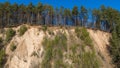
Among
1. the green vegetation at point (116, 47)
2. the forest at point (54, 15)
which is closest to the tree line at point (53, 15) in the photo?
the forest at point (54, 15)

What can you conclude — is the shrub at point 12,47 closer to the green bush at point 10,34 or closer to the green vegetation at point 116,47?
the green bush at point 10,34

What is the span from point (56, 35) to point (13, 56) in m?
9.32

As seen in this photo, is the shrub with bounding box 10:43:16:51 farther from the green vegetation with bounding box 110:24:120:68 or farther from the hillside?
the green vegetation with bounding box 110:24:120:68

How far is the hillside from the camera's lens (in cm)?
4628

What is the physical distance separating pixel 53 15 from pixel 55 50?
78.6 ft

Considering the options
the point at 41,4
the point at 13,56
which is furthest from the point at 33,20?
the point at 13,56

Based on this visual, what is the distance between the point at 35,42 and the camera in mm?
48875

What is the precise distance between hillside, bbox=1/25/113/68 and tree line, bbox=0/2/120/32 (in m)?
11.4

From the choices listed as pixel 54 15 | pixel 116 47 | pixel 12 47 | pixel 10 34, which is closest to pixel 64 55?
pixel 12 47

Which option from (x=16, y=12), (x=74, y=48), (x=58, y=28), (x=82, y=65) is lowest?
(x=82, y=65)

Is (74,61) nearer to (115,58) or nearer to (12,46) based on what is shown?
(115,58)

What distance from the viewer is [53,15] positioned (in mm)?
69875

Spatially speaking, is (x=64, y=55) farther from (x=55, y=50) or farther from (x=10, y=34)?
(x=10, y=34)

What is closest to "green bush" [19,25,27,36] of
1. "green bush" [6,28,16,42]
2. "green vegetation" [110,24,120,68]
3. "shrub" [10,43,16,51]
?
"green bush" [6,28,16,42]
